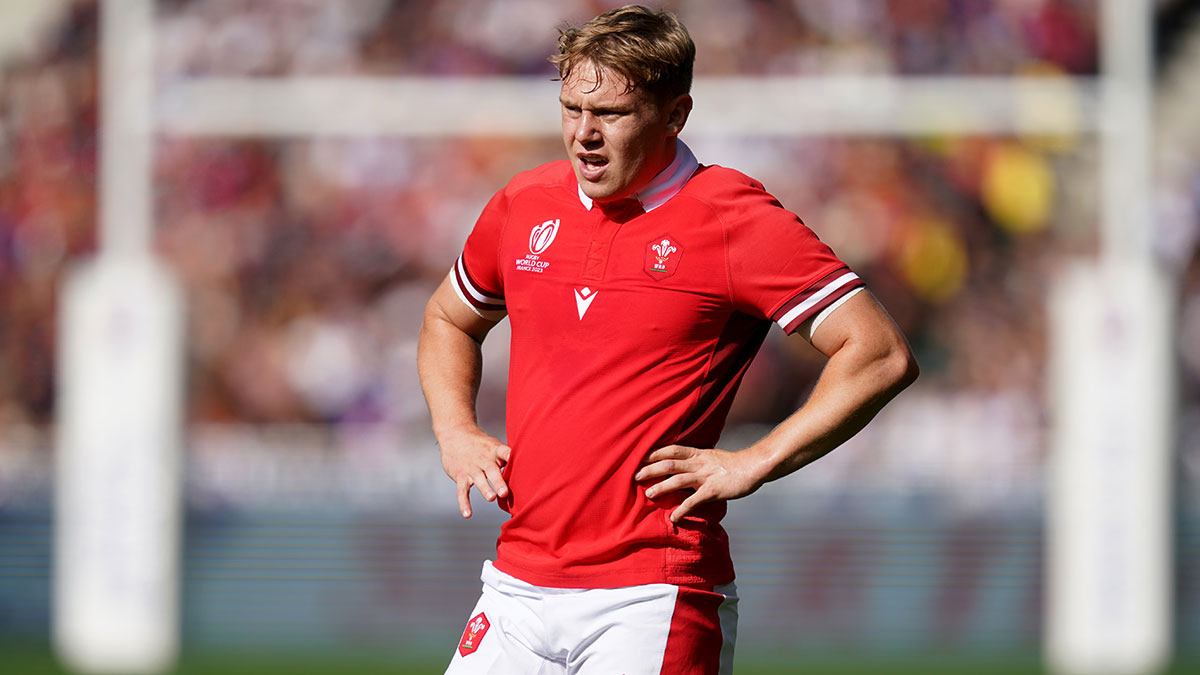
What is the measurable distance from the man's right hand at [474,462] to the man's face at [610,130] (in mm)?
585

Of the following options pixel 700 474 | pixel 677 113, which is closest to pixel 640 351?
pixel 700 474

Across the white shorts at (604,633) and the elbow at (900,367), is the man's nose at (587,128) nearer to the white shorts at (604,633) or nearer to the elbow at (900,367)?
the elbow at (900,367)

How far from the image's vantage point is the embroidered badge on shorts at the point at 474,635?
3104 mm

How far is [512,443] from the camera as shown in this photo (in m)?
3.19

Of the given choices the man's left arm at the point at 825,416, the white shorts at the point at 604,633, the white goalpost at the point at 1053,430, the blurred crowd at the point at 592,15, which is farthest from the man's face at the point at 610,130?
the blurred crowd at the point at 592,15

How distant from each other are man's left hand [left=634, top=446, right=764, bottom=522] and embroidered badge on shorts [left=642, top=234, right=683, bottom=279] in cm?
34

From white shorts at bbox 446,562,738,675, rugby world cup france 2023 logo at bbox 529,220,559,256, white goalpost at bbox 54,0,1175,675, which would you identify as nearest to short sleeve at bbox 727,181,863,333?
rugby world cup france 2023 logo at bbox 529,220,559,256

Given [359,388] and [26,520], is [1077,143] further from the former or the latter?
[26,520]

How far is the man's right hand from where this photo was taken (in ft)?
10.5

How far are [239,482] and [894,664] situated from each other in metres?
3.92

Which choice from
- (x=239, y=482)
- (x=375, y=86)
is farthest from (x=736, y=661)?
(x=375, y=86)

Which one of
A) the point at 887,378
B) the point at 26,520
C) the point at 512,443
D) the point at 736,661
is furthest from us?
the point at 26,520

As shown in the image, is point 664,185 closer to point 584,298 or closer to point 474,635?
point 584,298

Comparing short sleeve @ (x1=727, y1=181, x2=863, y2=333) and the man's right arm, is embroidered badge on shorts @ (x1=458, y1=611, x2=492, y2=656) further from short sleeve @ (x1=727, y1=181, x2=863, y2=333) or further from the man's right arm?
short sleeve @ (x1=727, y1=181, x2=863, y2=333)
